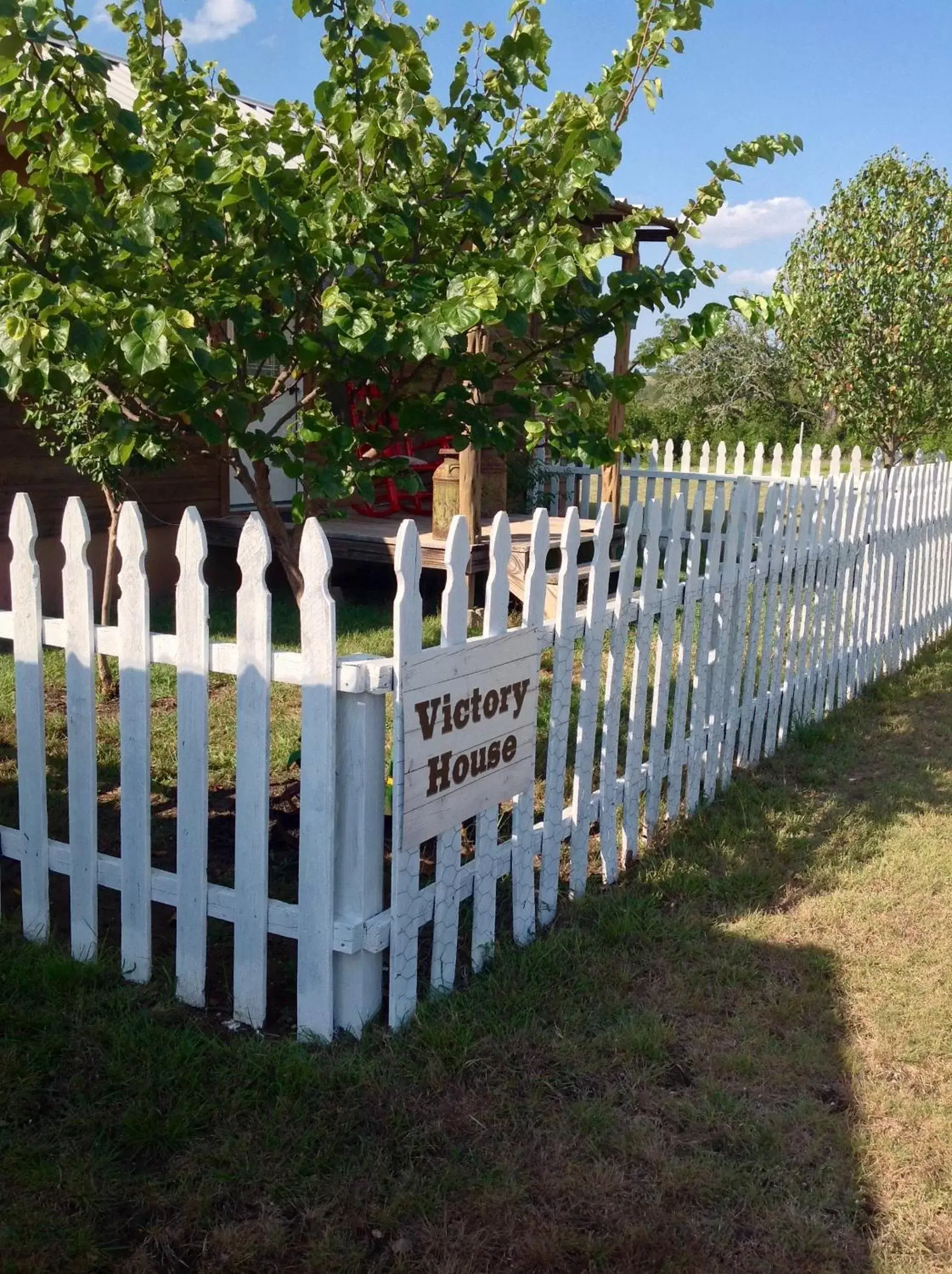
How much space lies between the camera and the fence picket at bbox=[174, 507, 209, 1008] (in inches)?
123

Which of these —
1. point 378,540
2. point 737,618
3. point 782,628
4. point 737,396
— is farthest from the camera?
point 737,396

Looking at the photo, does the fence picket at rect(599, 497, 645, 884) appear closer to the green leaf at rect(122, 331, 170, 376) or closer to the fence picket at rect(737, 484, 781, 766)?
the fence picket at rect(737, 484, 781, 766)

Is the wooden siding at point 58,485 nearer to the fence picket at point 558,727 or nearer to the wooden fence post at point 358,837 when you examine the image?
the fence picket at point 558,727

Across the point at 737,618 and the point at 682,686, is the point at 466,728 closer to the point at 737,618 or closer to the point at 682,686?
the point at 682,686

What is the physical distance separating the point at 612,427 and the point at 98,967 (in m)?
7.73

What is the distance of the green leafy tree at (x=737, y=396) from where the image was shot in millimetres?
36125

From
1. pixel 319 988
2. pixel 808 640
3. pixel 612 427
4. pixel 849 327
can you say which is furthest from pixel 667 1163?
pixel 849 327

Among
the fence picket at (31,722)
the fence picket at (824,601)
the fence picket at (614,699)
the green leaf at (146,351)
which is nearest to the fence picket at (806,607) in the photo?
the fence picket at (824,601)

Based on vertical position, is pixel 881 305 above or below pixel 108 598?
above

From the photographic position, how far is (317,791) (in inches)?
119

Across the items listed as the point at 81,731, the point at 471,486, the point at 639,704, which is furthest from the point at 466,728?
the point at 471,486

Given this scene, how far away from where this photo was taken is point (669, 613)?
4.51 m

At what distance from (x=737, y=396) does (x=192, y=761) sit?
38.1 m

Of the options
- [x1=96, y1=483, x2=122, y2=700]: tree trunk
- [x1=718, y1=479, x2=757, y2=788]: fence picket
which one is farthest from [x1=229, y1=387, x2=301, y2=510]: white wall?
[x1=718, y1=479, x2=757, y2=788]: fence picket
